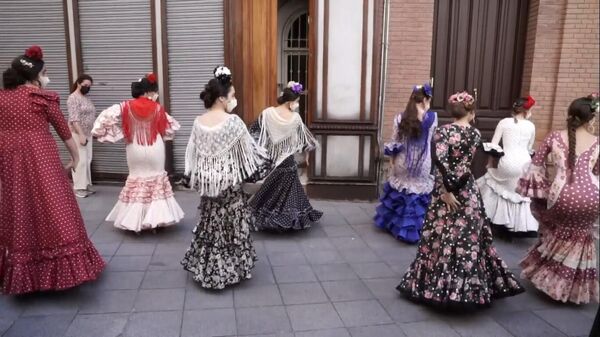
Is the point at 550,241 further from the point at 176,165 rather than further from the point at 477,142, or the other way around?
the point at 176,165

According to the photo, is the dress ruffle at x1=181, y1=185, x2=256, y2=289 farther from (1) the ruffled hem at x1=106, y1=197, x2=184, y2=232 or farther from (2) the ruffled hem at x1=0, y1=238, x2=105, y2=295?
(1) the ruffled hem at x1=106, y1=197, x2=184, y2=232

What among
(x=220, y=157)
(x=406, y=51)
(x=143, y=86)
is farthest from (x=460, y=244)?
(x=406, y=51)

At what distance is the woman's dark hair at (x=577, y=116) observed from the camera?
3.22m

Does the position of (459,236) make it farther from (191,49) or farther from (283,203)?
(191,49)

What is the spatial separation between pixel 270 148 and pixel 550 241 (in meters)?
3.07

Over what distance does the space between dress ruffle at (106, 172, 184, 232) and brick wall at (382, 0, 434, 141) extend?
3586 mm

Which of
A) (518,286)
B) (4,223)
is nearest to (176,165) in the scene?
(4,223)

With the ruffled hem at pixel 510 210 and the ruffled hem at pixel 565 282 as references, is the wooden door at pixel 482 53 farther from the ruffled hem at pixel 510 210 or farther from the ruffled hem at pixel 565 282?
the ruffled hem at pixel 565 282

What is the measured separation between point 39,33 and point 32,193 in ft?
16.2

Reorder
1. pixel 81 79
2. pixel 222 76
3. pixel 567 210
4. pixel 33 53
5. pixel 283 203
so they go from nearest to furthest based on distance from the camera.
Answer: pixel 567 210 → pixel 33 53 → pixel 222 76 → pixel 283 203 → pixel 81 79

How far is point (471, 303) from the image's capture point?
3617 mm

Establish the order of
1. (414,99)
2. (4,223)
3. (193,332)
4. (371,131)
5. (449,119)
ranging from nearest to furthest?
1. (193,332)
2. (4,223)
3. (414,99)
4. (371,131)
5. (449,119)

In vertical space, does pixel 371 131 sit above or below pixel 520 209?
above

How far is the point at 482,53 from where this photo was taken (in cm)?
738
